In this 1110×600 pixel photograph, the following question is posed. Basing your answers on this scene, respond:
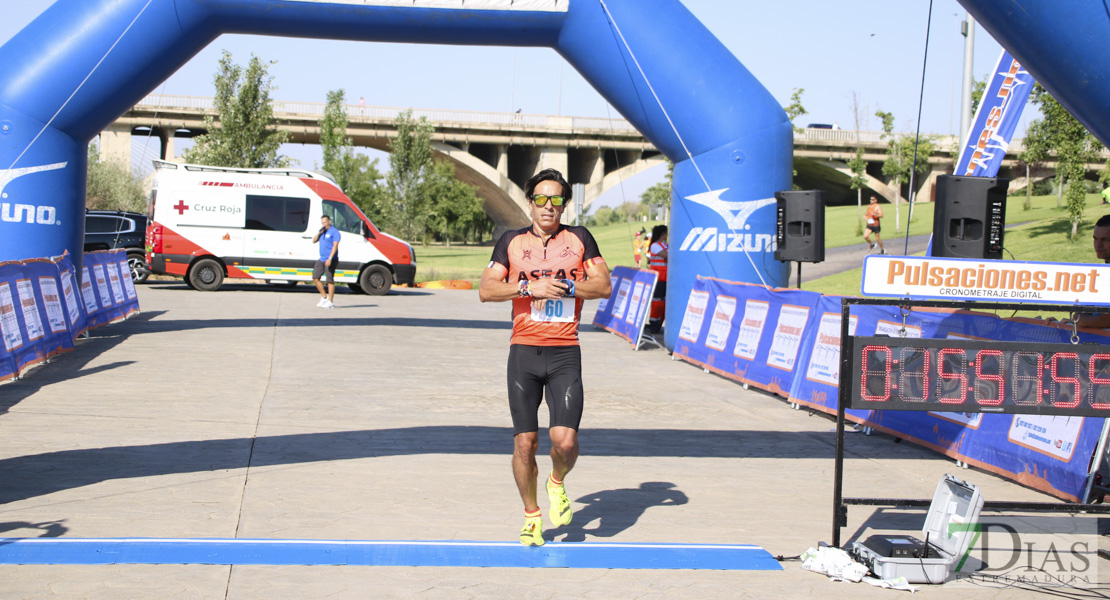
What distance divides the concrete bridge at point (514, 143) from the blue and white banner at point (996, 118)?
39913 millimetres

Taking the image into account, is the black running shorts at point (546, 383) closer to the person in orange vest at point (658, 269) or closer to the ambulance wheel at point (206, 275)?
the person in orange vest at point (658, 269)

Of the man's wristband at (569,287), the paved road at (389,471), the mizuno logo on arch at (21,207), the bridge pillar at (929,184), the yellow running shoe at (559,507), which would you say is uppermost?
the bridge pillar at (929,184)

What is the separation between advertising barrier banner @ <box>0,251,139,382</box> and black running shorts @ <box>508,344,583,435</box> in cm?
715

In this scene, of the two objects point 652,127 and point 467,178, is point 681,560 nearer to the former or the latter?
point 652,127

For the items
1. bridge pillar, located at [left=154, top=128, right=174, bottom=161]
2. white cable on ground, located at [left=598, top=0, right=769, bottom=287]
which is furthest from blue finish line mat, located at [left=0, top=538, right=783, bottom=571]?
bridge pillar, located at [left=154, top=128, right=174, bottom=161]

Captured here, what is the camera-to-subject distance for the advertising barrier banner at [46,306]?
1014 cm

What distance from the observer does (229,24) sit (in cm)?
1295

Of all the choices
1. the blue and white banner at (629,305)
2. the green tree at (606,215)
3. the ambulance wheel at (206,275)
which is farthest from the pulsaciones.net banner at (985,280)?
the green tree at (606,215)

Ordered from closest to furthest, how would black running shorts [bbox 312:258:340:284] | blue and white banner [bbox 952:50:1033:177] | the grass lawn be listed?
blue and white banner [bbox 952:50:1033:177]
black running shorts [bbox 312:258:340:284]
the grass lawn

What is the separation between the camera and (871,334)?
9.70 meters

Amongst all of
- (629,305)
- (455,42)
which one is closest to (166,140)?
(629,305)

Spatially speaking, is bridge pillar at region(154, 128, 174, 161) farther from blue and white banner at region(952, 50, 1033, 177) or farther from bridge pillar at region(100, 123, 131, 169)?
blue and white banner at region(952, 50, 1033, 177)

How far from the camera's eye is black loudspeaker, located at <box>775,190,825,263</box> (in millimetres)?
11883

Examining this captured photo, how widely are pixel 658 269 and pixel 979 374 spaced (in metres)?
12.0
